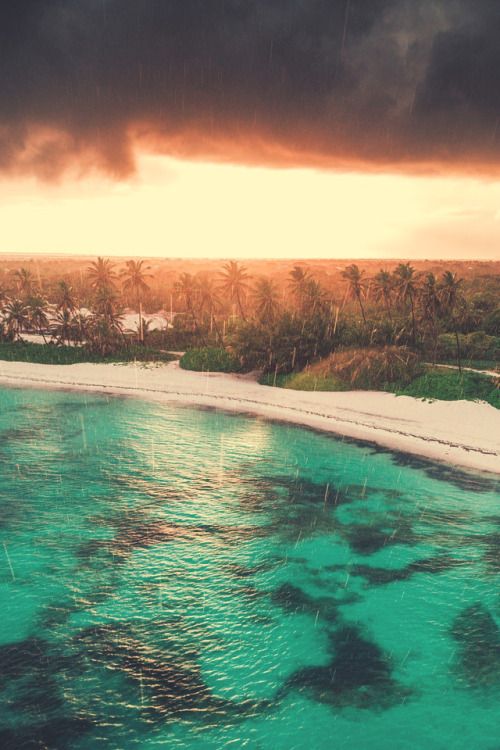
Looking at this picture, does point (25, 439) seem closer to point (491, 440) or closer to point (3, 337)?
point (491, 440)

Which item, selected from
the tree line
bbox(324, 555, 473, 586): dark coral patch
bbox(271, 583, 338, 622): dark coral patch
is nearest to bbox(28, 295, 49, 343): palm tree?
the tree line

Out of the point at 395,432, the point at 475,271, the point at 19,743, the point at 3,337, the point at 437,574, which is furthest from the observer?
the point at 475,271

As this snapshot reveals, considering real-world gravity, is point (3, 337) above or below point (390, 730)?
above

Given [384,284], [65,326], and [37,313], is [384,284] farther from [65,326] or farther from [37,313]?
[37,313]

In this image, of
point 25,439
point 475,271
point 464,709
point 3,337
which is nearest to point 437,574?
point 464,709

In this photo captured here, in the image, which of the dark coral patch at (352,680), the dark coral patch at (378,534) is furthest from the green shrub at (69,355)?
the dark coral patch at (352,680)

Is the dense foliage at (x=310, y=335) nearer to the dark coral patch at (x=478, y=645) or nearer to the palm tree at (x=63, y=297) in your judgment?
the palm tree at (x=63, y=297)

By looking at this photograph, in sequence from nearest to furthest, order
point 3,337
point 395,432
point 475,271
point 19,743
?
point 19,743
point 395,432
point 3,337
point 475,271
